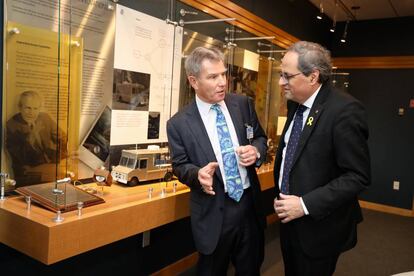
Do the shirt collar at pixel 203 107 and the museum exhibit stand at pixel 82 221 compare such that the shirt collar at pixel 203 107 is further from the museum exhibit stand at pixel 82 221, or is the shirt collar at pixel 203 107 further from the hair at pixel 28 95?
the hair at pixel 28 95

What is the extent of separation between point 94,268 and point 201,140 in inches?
52.7

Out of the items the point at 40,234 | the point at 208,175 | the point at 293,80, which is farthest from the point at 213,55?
the point at 40,234

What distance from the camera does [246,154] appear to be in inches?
72.7

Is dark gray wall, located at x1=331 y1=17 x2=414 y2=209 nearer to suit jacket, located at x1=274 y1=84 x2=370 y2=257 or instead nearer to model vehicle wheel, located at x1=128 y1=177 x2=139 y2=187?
suit jacket, located at x1=274 y1=84 x2=370 y2=257

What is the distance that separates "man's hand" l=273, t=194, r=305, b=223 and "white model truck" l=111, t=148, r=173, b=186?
0.97 m

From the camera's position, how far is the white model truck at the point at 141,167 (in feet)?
7.55

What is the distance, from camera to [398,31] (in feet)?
19.5

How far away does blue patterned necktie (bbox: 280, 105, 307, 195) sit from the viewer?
5.91ft

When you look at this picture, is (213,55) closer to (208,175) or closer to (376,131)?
(208,175)

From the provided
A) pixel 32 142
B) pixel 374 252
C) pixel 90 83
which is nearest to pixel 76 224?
pixel 32 142

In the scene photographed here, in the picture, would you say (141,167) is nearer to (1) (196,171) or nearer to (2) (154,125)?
(2) (154,125)

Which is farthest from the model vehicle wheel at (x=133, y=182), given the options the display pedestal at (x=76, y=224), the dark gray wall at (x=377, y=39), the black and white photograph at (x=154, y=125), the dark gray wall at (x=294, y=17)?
the dark gray wall at (x=377, y=39)

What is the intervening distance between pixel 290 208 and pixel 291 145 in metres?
0.35

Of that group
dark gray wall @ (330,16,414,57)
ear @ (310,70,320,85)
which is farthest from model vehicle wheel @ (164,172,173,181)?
dark gray wall @ (330,16,414,57)
